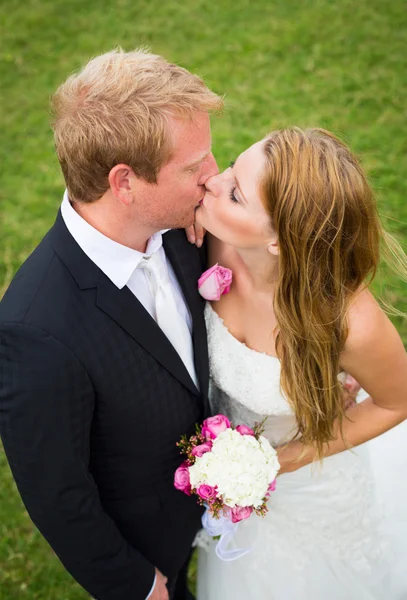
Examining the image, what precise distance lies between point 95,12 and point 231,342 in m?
7.13

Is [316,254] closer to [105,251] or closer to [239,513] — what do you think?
[105,251]

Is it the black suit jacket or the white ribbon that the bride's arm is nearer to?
the white ribbon

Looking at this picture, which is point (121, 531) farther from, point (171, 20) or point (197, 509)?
point (171, 20)

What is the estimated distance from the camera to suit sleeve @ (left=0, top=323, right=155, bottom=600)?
2512 mm

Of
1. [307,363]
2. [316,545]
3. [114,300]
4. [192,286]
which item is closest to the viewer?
[114,300]

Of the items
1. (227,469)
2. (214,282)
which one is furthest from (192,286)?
(227,469)

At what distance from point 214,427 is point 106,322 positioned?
742 millimetres

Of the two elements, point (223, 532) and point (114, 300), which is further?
point (223, 532)

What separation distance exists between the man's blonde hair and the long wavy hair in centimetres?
48

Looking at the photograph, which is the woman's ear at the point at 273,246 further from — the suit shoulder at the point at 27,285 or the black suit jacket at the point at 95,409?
the suit shoulder at the point at 27,285

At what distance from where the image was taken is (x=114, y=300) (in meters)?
2.74

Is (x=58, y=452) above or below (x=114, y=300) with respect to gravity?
below

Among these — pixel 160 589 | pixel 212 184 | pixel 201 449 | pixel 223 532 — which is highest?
pixel 212 184

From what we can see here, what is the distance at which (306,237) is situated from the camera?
2.90 m
